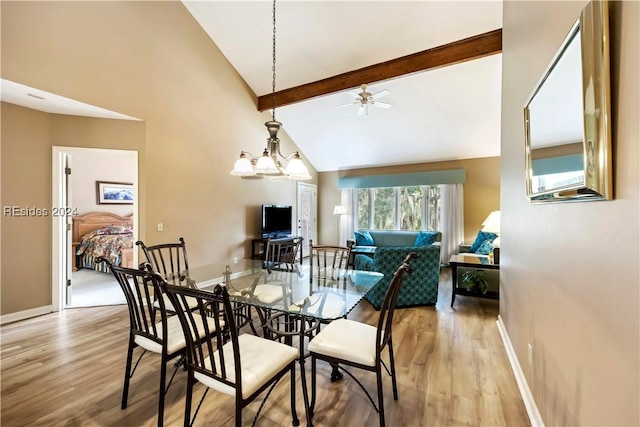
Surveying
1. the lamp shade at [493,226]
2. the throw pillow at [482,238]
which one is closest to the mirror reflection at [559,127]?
the lamp shade at [493,226]

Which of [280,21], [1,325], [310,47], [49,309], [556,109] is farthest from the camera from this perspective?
[310,47]

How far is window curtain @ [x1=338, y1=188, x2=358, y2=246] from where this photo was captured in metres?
7.93

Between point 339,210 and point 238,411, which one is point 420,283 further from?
point 339,210

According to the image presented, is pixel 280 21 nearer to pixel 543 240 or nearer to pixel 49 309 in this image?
pixel 543 240

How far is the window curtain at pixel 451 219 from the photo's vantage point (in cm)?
664

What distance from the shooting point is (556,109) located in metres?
1.30

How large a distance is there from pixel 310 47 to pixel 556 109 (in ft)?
13.1

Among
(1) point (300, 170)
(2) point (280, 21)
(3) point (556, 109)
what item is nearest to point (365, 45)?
(2) point (280, 21)

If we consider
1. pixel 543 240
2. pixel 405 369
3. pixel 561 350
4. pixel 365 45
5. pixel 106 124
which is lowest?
pixel 405 369

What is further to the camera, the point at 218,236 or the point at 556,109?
the point at 218,236

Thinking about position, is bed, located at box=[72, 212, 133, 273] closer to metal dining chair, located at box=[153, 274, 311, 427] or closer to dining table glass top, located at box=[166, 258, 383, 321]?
dining table glass top, located at box=[166, 258, 383, 321]

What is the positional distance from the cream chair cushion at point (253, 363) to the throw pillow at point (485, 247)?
4.45 meters

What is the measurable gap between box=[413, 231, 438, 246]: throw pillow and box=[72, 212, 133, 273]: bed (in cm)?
600

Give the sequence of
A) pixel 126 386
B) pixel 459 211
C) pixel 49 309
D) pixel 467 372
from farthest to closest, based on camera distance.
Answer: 1. pixel 459 211
2. pixel 49 309
3. pixel 467 372
4. pixel 126 386
